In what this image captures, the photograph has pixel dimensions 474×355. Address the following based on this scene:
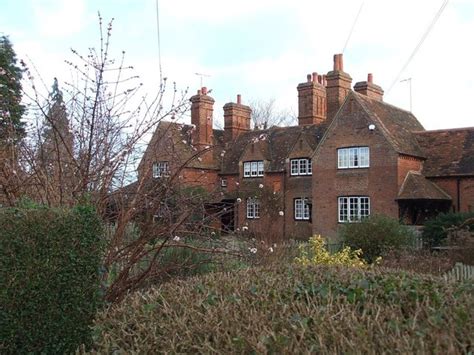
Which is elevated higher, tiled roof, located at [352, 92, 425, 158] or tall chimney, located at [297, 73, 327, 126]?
tall chimney, located at [297, 73, 327, 126]

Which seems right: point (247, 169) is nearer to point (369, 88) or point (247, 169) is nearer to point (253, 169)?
point (253, 169)

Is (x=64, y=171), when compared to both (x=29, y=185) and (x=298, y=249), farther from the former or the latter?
(x=298, y=249)

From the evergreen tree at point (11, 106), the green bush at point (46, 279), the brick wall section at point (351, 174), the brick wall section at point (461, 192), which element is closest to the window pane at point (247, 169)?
the brick wall section at point (351, 174)

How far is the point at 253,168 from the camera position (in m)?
37.2

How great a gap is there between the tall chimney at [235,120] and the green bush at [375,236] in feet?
63.8

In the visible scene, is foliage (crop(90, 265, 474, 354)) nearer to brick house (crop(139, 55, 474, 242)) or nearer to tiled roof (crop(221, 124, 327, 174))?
brick house (crop(139, 55, 474, 242))

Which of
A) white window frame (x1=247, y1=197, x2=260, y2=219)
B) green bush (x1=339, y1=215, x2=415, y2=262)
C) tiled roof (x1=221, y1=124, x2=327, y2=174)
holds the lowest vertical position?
green bush (x1=339, y1=215, x2=415, y2=262)

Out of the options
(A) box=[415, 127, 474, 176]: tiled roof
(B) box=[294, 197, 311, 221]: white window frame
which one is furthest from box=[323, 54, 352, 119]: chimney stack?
(B) box=[294, 197, 311, 221]: white window frame

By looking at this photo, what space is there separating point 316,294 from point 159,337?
46.1 inches

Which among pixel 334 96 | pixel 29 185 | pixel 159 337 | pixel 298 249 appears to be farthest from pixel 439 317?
pixel 334 96

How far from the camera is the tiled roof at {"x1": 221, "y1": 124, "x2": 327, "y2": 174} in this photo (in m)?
35.9

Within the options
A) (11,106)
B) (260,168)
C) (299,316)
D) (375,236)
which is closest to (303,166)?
(260,168)

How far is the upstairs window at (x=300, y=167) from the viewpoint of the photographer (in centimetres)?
3466

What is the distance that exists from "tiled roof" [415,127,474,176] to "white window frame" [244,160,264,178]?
389 inches
